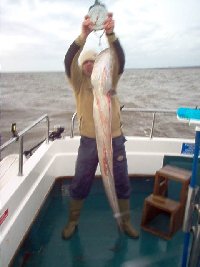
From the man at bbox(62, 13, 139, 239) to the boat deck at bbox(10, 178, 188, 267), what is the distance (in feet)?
0.48

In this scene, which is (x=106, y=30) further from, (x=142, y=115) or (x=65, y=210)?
(x=142, y=115)

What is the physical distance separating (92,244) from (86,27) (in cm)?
224

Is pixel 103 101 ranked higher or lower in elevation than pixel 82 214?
higher

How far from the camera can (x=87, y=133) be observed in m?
3.22

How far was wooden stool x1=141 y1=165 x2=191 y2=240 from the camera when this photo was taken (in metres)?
3.63

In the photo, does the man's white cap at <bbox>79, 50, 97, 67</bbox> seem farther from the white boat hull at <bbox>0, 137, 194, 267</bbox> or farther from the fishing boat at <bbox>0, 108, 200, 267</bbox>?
the white boat hull at <bbox>0, 137, 194, 267</bbox>

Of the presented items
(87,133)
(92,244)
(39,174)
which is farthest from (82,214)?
(87,133)

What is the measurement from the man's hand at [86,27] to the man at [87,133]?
10 cm

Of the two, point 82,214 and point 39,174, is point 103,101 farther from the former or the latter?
point 82,214

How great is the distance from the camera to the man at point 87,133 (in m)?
2.93

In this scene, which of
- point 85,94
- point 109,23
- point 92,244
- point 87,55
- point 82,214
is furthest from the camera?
point 82,214

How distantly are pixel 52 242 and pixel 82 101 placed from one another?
61.2 inches

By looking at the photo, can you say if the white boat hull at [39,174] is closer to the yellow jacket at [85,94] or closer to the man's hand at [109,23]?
the yellow jacket at [85,94]

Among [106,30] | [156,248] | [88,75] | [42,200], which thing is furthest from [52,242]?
[106,30]
